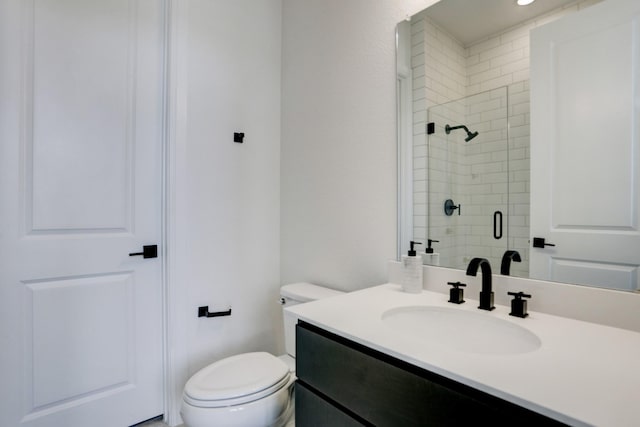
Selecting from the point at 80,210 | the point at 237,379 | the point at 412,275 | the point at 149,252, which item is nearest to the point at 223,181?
the point at 149,252

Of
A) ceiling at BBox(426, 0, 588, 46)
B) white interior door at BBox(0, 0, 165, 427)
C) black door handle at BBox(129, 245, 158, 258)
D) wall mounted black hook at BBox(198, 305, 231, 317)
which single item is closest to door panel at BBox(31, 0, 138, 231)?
white interior door at BBox(0, 0, 165, 427)

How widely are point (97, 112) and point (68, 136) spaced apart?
6.7 inches

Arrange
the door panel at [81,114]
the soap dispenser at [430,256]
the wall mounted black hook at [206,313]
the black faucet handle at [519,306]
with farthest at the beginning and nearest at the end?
the wall mounted black hook at [206,313]
the door panel at [81,114]
the soap dispenser at [430,256]
the black faucet handle at [519,306]

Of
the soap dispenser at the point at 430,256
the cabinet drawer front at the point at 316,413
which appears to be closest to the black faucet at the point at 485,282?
the soap dispenser at the point at 430,256

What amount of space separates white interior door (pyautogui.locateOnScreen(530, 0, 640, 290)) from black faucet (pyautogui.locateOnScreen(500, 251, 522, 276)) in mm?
45

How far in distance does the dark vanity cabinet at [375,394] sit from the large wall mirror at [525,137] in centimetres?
57

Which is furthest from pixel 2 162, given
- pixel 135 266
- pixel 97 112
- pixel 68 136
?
pixel 135 266

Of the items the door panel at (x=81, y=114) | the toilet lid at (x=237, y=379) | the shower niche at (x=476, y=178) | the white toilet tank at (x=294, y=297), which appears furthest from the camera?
the white toilet tank at (x=294, y=297)

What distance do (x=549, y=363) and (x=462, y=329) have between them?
34 cm

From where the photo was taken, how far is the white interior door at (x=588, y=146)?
2.64 ft

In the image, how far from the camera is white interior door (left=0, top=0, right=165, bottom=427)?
1.28 metres

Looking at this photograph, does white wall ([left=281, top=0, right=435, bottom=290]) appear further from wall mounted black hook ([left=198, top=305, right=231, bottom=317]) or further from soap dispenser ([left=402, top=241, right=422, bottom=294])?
wall mounted black hook ([left=198, top=305, right=231, bottom=317])

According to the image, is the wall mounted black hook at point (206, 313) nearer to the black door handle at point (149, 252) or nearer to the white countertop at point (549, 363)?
the black door handle at point (149, 252)

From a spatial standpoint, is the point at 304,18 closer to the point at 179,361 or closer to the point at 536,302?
the point at 536,302
